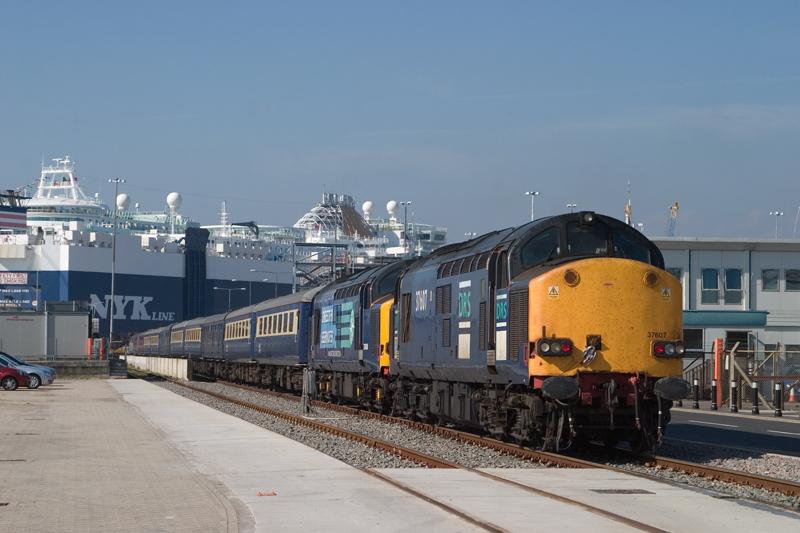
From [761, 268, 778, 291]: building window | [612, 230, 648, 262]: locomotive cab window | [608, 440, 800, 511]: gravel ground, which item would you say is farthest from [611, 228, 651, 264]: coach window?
[761, 268, 778, 291]: building window

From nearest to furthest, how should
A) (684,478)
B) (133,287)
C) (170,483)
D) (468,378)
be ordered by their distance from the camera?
1. (170,483)
2. (684,478)
3. (468,378)
4. (133,287)

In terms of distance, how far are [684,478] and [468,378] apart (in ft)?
19.0

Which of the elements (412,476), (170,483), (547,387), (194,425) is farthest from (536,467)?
(194,425)

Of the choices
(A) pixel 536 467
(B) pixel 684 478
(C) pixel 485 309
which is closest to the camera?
(B) pixel 684 478

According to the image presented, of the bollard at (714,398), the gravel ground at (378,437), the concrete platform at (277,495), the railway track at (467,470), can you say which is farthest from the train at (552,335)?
the bollard at (714,398)

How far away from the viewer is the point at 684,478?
16.4 m

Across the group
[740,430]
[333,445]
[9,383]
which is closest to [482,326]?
[333,445]

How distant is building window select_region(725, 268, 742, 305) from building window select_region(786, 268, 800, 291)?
2188 millimetres

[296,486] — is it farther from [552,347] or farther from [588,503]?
[552,347]

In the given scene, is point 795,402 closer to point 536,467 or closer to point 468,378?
point 468,378

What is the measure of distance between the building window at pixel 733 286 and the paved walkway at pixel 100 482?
30.3 m

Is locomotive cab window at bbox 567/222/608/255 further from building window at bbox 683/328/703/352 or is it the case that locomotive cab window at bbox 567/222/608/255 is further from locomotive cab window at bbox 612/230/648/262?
building window at bbox 683/328/703/352

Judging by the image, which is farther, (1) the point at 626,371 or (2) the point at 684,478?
(1) the point at 626,371

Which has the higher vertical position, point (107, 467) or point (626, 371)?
point (626, 371)
